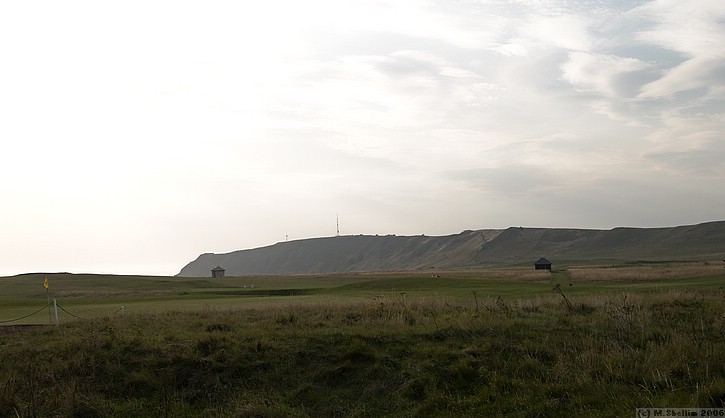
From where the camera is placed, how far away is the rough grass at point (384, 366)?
11320 millimetres

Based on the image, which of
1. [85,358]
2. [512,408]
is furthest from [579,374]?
[85,358]

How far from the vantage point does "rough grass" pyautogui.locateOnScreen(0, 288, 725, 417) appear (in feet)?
37.1

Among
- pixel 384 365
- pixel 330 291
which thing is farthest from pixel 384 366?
pixel 330 291

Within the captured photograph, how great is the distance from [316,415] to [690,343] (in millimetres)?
8420

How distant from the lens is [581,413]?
1009 cm

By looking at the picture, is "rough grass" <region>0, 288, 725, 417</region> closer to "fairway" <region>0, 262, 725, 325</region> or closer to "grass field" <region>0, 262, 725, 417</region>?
Result: "grass field" <region>0, 262, 725, 417</region>

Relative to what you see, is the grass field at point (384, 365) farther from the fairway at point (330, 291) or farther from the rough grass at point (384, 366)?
the fairway at point (330, 291)

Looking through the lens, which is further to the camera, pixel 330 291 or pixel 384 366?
pixel 330 291

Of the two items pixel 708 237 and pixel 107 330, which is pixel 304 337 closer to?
pixel 107 330

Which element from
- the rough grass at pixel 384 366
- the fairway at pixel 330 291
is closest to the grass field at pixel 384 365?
the rough grass at pixel 384 366

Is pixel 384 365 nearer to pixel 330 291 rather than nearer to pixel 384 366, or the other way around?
pixel 384 366

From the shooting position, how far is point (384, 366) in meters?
14.3

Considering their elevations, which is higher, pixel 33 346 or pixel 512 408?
pixel 33 346

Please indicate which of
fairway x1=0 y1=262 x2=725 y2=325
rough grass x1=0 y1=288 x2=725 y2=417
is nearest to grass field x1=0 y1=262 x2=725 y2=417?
rough grass x1=0 y1=288 x2=725 y2=417
